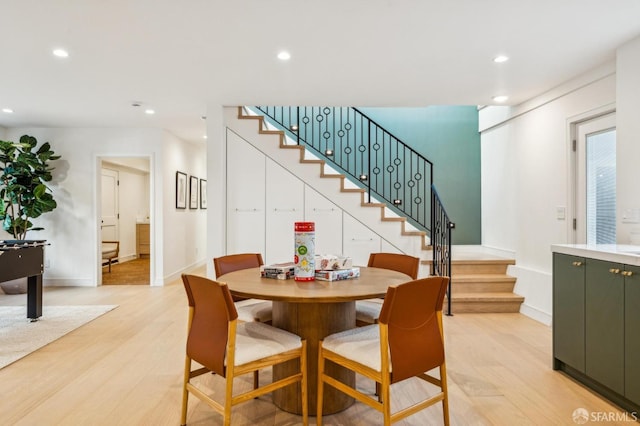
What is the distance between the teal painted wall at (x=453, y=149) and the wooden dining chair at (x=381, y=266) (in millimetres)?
3856

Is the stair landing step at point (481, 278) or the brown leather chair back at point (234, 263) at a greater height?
the brown leather chair back at point (234, 263)

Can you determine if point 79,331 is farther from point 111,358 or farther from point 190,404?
point 190,404

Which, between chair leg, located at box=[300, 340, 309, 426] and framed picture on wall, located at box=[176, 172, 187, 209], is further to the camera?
framed picture on wall, located at box=[176, 172, 187, 209]

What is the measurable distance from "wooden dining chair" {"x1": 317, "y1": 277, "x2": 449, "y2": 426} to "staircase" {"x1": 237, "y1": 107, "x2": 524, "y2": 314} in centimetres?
281

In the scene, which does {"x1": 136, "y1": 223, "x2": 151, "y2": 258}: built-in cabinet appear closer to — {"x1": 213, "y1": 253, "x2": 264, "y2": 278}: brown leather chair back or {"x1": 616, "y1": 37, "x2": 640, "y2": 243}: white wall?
{"x1": 213, "y1": 253, "x2": 264, "y2": 278}: brown leather chair back

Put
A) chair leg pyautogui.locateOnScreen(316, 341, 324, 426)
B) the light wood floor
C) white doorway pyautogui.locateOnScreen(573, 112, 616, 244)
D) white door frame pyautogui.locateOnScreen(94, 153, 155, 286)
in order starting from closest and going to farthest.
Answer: chair leg pyautogui.locateOnScreen(316, 341, 324, 426) → the light wood floor → white doorway pyautogui.locateOnScreen(573, 112, 616, 244) → white door frame pyautogui.locateOnScreen(94, 153, 155, 286)

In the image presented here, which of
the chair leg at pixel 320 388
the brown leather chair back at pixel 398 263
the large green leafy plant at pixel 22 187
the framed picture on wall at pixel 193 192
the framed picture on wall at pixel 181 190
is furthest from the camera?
the framed picture on wall at pixel 193 192

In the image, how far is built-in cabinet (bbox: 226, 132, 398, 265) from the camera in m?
5.00

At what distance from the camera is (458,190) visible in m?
6.50

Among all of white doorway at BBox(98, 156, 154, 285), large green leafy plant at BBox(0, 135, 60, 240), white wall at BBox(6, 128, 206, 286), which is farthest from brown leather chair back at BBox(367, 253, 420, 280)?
white doorway at BBox(98, 156, 154, 285)

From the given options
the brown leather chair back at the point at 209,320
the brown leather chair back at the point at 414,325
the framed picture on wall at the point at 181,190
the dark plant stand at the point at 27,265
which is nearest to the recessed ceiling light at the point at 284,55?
the brown leather chair back at the point at 209,320

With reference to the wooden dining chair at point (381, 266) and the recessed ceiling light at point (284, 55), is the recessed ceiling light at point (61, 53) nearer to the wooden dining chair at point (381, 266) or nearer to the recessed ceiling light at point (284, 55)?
the recessed ceiling light at point (284, 55)

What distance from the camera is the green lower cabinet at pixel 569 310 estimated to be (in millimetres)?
2588

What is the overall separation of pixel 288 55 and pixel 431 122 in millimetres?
3942
